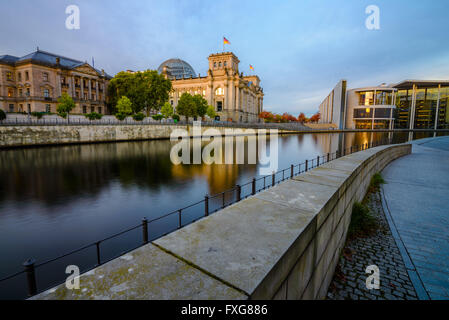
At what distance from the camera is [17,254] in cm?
785

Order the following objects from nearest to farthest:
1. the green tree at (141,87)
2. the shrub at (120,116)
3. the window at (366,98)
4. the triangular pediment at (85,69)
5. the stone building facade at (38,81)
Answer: the shrub at (120,116) → the stone building facade at (38,81) → the green tree at (141,87) → the triangular pediment at (85,69) → the window at (366,98)

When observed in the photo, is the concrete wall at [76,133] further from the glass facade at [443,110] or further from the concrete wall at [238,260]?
the glass facade at [443,110]

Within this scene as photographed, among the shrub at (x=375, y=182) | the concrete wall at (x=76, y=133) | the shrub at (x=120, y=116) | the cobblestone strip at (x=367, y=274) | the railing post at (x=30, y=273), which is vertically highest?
the shrub at (x=120, y=116)

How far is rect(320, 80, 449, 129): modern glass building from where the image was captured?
110000 millimetres

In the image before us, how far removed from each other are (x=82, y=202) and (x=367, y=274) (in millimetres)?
14152

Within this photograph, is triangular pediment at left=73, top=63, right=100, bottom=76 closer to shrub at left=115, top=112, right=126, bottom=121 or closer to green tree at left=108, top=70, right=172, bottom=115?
green tree at left=108, top=70, right=172, bottom=115

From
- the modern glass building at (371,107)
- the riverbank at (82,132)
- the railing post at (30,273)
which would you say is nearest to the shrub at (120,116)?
the riverbank at (82,132)

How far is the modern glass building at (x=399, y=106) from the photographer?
110 m

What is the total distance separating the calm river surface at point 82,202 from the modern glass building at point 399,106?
11938 centimetres

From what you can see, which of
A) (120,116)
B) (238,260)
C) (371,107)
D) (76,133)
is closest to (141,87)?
(120,116)

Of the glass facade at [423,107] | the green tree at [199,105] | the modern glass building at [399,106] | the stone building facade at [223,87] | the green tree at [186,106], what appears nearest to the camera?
the green tree at [186,106]

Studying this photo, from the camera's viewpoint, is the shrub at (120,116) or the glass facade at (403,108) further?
the glass facade at (403,108)

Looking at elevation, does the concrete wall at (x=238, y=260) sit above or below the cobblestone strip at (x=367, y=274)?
above

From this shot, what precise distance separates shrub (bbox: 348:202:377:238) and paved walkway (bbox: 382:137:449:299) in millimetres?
768
